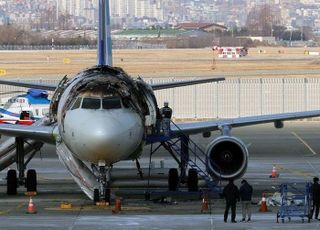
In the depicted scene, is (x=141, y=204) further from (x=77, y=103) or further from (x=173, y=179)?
(x=77, y=103)

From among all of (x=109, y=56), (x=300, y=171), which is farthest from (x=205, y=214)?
(x=300, y=171)

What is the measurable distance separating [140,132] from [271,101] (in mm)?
41552

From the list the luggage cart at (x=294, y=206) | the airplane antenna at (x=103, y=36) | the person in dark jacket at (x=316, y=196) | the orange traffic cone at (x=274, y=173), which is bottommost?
the orange traffic cone at (x=274, y=173)

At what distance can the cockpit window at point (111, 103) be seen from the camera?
3538 centimetres

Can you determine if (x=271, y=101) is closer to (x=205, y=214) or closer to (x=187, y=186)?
(x=187, y=186)

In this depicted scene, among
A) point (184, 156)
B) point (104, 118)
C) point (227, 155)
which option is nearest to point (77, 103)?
point (104, 118)

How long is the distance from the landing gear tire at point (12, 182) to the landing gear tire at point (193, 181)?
551 cm

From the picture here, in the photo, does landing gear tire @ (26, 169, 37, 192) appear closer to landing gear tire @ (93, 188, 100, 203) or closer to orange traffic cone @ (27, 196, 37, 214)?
landing gear tire @ (93, 188, 100, 203)

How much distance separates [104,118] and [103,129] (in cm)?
58

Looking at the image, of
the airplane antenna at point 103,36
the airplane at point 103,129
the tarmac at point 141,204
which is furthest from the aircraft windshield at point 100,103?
the airplane antenna at point 103,36

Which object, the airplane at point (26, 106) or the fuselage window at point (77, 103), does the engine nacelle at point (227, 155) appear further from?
the airplane at point (26, 106)

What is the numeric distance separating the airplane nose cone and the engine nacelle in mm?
3813

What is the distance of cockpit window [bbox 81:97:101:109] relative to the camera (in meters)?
35.3

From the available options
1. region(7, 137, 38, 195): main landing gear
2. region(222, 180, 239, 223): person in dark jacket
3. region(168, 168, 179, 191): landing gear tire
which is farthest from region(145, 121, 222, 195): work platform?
region(222, 180, 239, 223): person in dark jacket
